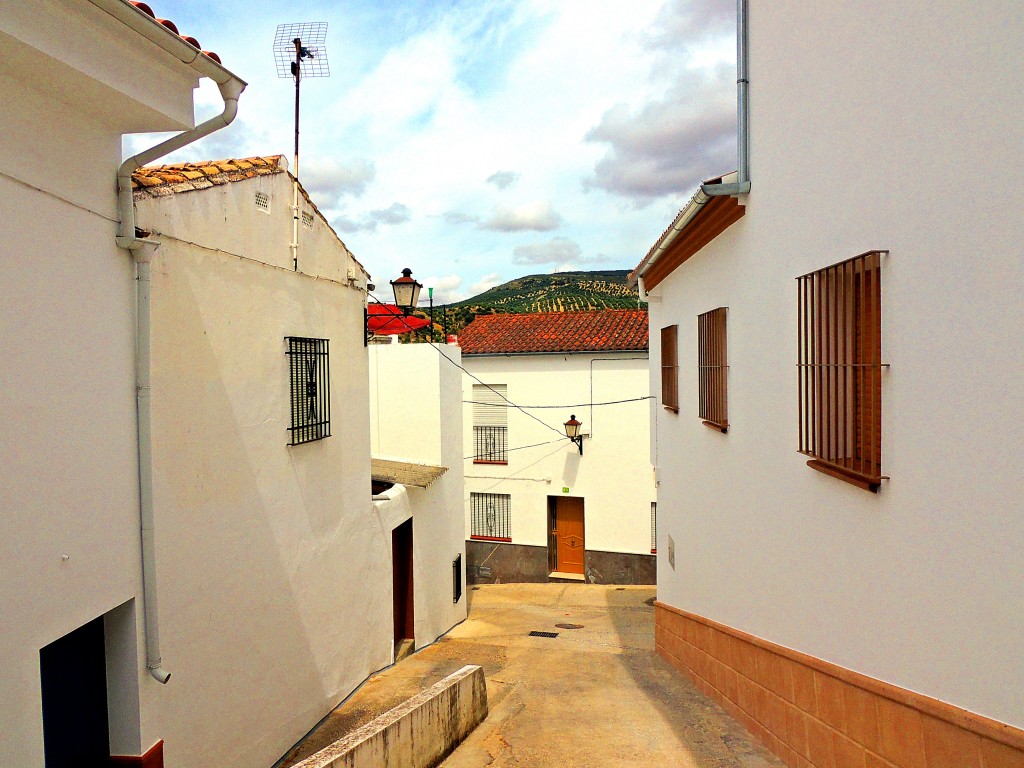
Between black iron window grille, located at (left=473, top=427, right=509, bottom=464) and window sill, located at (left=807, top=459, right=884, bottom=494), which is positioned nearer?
window sill, located at (left=807, top=459, right=884, bottom=494)

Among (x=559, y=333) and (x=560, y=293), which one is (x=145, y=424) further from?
(x=560, y=293)

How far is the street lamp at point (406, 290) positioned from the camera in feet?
31.0

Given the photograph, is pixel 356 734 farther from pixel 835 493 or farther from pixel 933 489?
pixel 933 489

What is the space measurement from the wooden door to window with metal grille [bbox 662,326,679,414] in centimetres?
918

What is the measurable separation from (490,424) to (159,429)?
14.4m

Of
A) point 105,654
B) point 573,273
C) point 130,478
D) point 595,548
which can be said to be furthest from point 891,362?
point 573,273

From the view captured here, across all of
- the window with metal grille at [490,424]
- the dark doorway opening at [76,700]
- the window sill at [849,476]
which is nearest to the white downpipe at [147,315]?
the dark doorway opening at [76,700]

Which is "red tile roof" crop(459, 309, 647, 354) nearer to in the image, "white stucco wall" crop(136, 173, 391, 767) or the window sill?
"white stucco wall" crop(136, 173, 391, 767)

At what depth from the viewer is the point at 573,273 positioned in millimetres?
70375

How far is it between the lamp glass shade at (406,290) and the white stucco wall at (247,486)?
1095 mm

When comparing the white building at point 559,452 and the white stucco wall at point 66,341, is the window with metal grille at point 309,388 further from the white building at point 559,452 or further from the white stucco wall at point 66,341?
the white building at point 559,452

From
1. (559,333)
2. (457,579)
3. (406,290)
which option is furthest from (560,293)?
(406,290)

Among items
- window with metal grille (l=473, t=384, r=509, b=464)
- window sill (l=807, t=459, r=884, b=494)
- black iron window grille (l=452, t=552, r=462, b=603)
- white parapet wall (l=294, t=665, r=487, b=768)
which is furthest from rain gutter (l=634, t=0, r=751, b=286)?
window with metal grille (l=473, t=384, r=509, b=464)

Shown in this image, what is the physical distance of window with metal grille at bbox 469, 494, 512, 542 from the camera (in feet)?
62.4
